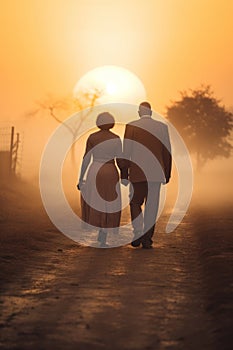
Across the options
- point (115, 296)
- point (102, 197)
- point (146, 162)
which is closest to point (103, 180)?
point (102, 197)

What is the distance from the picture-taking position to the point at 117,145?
44.0 ft

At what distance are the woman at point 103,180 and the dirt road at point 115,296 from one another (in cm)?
72

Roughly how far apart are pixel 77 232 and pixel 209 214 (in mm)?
6828

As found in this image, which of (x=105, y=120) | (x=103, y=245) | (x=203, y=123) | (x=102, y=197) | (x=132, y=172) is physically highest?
(x=203, y=123)

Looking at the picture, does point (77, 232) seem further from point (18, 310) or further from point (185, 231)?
point (18, 310)

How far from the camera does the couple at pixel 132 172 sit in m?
13.0

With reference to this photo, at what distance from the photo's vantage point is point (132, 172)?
42.9ft

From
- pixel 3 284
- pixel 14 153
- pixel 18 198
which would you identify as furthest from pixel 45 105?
pixel 3 284

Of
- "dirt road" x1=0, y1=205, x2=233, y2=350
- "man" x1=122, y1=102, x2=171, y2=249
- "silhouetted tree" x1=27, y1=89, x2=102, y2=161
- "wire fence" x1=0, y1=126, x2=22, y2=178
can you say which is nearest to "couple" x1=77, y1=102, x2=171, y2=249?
"man" x1=122, y1=102, x2=171, y2=249

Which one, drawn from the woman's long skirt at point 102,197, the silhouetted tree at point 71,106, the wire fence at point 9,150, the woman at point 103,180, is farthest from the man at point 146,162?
the silhouetted tree at point 71,106

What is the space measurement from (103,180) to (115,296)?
5692mm

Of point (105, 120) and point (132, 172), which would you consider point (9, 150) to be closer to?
point (105, 120)

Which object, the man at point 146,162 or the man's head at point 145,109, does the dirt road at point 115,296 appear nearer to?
the man at point 146,162

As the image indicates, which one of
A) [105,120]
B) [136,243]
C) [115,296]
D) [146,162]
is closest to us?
[115,296]
